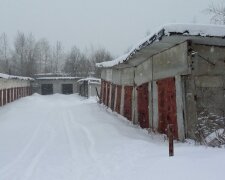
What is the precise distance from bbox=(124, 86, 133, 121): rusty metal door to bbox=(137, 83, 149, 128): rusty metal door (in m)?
1.77

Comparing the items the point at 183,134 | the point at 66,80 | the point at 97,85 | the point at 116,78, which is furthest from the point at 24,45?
the point at 183,134

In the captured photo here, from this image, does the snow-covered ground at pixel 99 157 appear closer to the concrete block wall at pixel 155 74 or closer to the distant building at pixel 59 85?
the concrete block wall at pixel 155 74

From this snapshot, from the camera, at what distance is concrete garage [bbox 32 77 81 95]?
57.5 meters

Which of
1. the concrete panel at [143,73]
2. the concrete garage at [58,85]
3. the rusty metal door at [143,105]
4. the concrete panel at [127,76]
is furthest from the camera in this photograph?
the concrete garage at [58,85]

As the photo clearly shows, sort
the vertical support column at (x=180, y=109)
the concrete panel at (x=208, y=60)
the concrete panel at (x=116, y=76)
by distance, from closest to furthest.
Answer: the concrete panel at (x=208, y=60), the vertical support column at (x=180, y=109), the concrete panel at (x=116, y=76)

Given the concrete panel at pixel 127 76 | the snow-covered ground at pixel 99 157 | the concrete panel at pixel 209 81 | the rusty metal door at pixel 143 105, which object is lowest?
the snow-covered ground at pixel 99 157

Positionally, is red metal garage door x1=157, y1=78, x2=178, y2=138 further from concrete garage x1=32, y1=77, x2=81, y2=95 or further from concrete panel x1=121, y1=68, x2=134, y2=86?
concrete garage x1=32, y1=77, x2=81, y2=95

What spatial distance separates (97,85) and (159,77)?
101ft

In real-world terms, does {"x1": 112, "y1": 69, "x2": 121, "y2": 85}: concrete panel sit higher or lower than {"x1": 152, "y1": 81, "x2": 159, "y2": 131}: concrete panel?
higher

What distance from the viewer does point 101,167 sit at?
7223mm

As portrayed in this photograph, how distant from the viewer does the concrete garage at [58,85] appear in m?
57.5

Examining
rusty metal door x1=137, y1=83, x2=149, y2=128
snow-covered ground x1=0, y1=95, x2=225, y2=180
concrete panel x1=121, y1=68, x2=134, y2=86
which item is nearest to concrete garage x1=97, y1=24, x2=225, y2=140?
snow-covered ground x1=0, y1=95, x2=225, y2=180

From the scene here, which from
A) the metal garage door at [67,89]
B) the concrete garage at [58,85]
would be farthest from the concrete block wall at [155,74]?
the metal garage door at [67,89]

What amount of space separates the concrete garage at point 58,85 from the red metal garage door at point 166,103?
151 feet
